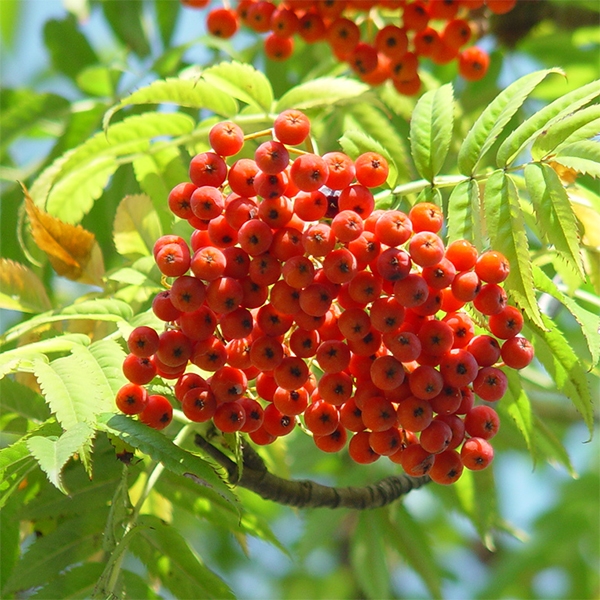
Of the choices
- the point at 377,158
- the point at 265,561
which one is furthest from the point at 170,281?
the point at 265,561

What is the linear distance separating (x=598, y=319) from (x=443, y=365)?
385 millimetres

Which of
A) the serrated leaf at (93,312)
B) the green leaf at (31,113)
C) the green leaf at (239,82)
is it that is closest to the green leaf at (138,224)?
the serrated leaf at (93,312)

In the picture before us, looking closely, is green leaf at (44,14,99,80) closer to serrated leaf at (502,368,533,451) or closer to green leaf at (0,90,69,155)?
green leaf at (0,90,69,155)

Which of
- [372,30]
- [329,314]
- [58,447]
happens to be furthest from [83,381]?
[372,30]

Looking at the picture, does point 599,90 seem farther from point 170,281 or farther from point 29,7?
point 29,7

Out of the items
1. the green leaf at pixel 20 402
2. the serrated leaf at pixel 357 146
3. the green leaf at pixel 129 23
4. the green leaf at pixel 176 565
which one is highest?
the serrated leaf at pixel 357 146

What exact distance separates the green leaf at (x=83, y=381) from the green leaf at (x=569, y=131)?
3.85 feet

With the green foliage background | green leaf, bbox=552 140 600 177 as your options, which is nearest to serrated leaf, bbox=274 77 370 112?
the green foliage background

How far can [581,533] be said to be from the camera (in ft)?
13.3

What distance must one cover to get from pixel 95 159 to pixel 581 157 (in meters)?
1.53

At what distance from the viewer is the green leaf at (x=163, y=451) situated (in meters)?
1.70

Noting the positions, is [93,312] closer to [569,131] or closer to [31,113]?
[569,131]

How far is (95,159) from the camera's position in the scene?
8.52ft

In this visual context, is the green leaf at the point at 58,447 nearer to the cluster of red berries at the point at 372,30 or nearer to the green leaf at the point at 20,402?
the green leaf at the point at 20,402
